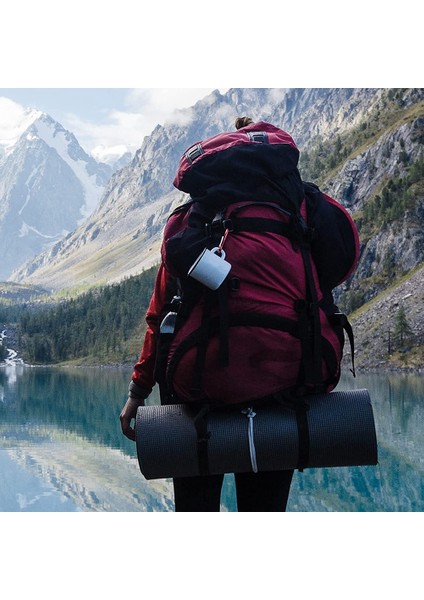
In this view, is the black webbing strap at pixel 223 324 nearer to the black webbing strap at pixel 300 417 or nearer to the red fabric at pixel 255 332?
the red fabric at pixel 255 332

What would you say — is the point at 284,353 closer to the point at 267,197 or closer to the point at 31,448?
the point at 267,197

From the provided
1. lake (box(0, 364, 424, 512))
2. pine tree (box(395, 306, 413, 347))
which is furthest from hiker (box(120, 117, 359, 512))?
pine tree (box(395, 306, 413, 347))

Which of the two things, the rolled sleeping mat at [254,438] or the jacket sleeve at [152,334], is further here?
the jacket sleeve at [152,334]

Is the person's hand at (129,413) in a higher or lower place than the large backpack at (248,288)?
lower

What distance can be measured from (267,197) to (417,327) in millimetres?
83545

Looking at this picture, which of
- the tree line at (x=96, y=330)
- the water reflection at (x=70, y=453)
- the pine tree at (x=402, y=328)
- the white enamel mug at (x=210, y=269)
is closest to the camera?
the white enamel mug at (x=210, y=269)

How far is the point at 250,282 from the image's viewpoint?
2402mm

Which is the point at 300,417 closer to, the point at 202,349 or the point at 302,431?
the point at 302,431

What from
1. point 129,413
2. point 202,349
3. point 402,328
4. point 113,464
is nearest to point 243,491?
point 129,413

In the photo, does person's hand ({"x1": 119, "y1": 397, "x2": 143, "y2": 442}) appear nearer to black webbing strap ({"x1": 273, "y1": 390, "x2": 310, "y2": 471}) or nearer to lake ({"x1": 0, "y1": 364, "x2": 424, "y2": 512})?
black webbing strap ({"x1": 273, "y1": 390, "x2": 310, "y2": 471})

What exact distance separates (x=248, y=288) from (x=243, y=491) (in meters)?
0.80

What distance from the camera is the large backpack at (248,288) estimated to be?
2.38 m

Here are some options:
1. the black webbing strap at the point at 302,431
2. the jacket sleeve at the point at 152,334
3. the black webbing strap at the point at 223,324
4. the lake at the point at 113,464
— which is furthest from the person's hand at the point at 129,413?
the lake at the point at 113,464

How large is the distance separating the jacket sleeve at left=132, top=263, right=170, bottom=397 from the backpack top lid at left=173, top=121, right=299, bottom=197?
352 mm
